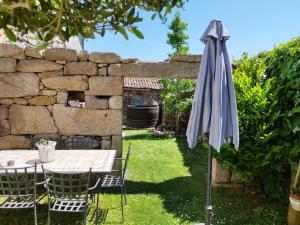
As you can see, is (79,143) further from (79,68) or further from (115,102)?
(79,68)

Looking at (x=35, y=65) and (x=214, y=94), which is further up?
(x=35, y=65)

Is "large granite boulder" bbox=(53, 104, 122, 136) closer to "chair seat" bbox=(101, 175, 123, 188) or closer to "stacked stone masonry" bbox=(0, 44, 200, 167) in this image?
"stacked stone masonry" bbox=(0, 44, 200, 167)

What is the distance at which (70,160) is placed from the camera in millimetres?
4348

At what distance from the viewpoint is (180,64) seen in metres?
5.45

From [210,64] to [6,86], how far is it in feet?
12.3

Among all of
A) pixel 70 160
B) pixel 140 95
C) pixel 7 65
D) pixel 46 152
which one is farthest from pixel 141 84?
pixel 46 152

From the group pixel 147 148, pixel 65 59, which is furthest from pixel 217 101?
pixel 147 148

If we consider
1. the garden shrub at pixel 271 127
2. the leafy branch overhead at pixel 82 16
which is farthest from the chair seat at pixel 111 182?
the leafy branch overhead at pixel 82 16

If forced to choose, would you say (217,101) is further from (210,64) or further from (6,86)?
(6,86)

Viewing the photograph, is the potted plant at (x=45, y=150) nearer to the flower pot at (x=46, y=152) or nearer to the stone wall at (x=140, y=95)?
the flower pot at (x=46, y=152)

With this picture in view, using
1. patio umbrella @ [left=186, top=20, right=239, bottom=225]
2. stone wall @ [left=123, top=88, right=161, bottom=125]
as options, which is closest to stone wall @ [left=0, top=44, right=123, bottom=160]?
patio umbrella @ [left=186, top=20, right=239, bottom=225]

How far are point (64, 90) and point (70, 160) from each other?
1.63 m

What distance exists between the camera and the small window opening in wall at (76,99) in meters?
5.70

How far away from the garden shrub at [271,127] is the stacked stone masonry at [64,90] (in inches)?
45.7
